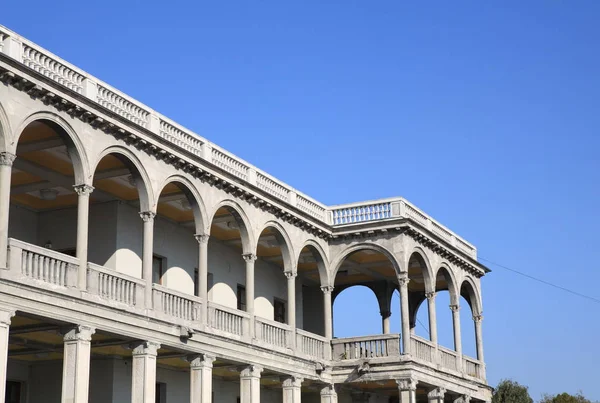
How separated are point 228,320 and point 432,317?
1121 cm

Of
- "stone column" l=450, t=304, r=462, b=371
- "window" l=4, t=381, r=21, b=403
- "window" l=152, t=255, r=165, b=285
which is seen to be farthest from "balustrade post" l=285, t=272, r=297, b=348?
"stone column" l=450, t=304, r=462, b=371

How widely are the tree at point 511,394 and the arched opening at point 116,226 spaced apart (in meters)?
38.4

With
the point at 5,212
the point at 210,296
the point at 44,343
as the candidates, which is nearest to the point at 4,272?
the point at 5,212

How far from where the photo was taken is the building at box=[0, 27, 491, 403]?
23422 mm

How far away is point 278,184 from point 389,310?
11695 millimetres

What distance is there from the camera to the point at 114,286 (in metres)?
25.4

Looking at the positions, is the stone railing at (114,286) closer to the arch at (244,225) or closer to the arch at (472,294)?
the arch at (244,225)

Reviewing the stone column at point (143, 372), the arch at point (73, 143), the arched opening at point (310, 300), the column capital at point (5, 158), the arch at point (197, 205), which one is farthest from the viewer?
the arched opening at point (310, 300)

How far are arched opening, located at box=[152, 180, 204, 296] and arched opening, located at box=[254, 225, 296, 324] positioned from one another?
3.00 meters

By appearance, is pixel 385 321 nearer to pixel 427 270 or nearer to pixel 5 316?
pixel 427 270

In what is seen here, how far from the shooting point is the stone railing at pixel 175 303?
27.1 meters

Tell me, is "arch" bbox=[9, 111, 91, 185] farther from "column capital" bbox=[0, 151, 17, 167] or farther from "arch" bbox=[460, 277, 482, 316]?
"arch" bbox=[460, 277, 482, 316]

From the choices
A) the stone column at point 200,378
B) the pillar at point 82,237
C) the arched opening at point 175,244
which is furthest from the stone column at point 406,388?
the pillar at point 82,237

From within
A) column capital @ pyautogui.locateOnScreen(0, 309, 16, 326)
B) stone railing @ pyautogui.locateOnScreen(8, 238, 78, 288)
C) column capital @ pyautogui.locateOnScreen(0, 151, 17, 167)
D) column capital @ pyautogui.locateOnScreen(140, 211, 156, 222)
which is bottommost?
column capital @ pyautogui.locateOnScreen(0, 309, 16, 326)
